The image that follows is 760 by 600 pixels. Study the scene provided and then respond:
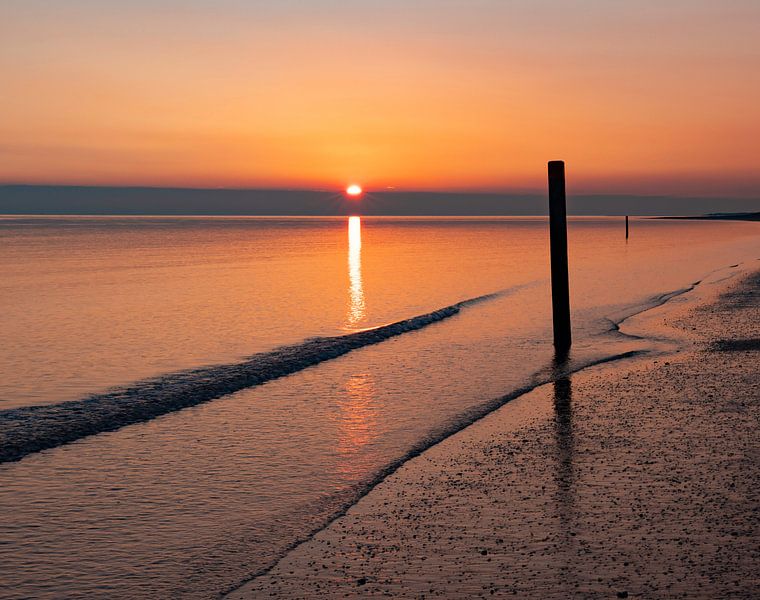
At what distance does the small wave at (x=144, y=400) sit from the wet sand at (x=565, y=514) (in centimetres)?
561

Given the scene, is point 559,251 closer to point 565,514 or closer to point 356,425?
point 356,425

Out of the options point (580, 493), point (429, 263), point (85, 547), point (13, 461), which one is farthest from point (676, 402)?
point (429, 263)

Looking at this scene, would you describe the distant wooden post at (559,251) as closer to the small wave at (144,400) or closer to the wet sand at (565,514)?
the small wave at (144,400)

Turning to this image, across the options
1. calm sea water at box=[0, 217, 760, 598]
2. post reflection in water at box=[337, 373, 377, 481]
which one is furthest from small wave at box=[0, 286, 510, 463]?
post reflection in water at box=[337, 373, 377, 481]

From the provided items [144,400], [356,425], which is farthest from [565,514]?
[144,400]

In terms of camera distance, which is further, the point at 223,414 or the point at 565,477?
the point at 223,414

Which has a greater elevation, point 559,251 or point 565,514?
point 559,251

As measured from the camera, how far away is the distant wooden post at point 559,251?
1747 centimetres

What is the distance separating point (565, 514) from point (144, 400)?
9.22 m

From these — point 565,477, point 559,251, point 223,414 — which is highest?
point 559,251

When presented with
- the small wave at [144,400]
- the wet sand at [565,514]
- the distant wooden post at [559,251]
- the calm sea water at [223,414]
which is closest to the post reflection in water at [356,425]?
the calm sea water at [223,414]

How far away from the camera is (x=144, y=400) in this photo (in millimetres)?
14141

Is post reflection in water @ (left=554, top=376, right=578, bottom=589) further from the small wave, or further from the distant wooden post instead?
the small wave

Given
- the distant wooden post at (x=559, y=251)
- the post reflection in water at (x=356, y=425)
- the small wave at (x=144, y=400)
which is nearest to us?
the post reflection in water at (x=356, y=425)
